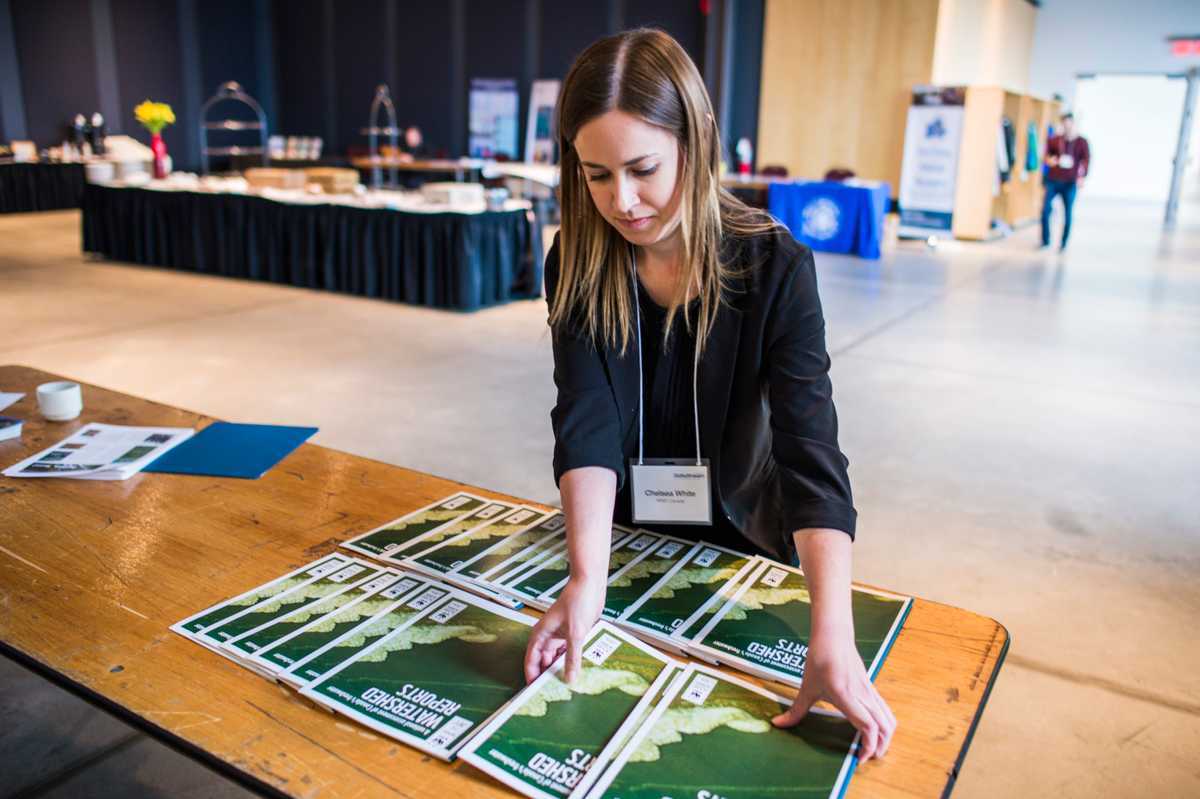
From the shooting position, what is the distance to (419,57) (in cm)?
1345

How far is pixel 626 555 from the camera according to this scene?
1244mm

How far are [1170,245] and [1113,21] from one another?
22.6 feet

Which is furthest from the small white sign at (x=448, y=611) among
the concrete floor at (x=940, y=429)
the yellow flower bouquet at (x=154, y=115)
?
the yellow flower bouquet at (x=154, y=115)

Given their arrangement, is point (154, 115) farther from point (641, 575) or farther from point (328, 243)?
point (641, 575)

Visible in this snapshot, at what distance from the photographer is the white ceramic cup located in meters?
1.70

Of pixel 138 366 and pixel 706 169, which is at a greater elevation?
pixel 706 169

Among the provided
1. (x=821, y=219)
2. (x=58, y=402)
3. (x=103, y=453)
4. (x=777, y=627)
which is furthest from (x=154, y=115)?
(x=777, y=627)

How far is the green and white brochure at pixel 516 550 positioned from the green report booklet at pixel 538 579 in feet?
0.07

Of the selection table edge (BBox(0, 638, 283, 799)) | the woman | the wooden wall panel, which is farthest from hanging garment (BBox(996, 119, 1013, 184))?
table edge (BBox(0, 638, 283, 799))

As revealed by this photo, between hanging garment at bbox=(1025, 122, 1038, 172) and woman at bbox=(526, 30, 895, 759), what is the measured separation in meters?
12.6

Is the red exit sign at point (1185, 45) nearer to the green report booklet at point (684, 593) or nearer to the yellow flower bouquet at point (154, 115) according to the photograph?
the yellow flower bouquet at point (154, 115)

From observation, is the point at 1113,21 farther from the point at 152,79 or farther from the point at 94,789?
the point at 94,789

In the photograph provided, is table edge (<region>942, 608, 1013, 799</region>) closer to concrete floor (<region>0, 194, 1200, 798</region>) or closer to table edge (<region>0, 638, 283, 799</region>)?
table edge (<region>0, 638, 283, 799</region>)

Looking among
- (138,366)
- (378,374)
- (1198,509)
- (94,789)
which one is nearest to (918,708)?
(94,789)
